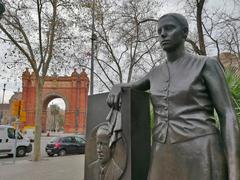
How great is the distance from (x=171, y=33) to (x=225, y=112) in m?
0.57

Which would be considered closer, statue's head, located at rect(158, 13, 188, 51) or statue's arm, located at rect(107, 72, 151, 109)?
statue's head, located at rect(158, 13, 188, 51)

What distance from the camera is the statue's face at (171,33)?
177cm

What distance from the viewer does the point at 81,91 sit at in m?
52.2

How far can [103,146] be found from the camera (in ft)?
6.97

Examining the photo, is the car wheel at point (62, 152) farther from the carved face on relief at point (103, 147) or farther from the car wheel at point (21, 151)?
the carved face on relief at point (103, 147)

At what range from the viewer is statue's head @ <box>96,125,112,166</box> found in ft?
6.90

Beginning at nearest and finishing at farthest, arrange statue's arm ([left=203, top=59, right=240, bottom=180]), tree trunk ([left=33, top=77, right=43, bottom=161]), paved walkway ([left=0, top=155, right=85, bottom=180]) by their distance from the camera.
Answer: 1. statue's arm ([left=203, top=59, right=240, bottom=180])
2. paved walkway ([left=0, top=155, right=85, bottom=180])
3. tree trunk ([left=33, top=77, right=43, bottom=161])

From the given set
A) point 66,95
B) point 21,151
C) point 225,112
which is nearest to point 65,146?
point 21,151

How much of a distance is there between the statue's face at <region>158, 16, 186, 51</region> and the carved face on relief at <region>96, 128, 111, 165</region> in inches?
31.2

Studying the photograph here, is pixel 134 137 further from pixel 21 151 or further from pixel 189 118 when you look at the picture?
pixel 21 151

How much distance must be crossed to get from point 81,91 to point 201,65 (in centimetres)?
5102

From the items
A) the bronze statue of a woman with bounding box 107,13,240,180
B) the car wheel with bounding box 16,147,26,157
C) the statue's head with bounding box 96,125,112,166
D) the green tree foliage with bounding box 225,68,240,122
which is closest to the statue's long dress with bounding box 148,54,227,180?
the bronze statue of a woman with bounding box 107,13,240,180

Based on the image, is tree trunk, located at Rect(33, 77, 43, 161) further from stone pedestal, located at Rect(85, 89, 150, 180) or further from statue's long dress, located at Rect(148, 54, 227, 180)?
statue's long dress, located at Rect(148, 54, 227, 180)

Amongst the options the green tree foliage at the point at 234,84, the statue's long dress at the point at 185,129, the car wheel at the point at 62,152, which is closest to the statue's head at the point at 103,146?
the statue's long dress at the point at 185,129
